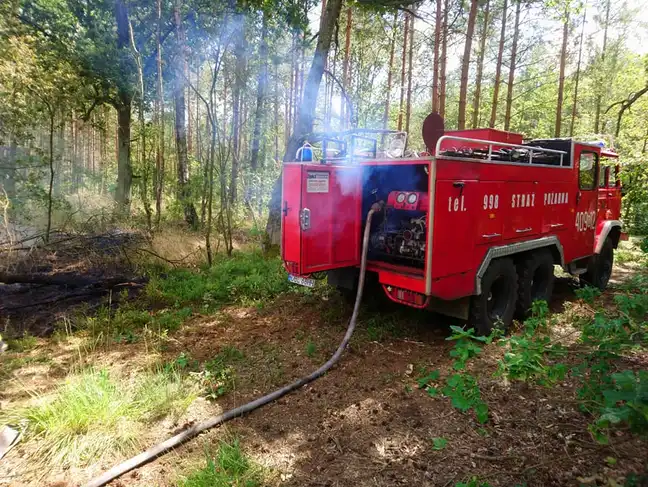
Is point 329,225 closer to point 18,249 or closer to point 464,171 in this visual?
point 464,171

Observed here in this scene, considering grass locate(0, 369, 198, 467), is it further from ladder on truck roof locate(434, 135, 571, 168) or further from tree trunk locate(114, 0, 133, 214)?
tree trunk locate(114, 0, 133, 214)

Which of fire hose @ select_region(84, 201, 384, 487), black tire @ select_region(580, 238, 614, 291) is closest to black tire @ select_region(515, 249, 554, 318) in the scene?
black tire @ select_region(580, 238, 614, 291)

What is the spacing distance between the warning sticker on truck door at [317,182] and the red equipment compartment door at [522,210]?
2227 millimetres

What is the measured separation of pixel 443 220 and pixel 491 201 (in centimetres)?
96

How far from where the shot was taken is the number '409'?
471 centimetres

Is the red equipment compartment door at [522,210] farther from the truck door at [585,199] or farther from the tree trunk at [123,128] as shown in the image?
the tree trunk at [123,128]

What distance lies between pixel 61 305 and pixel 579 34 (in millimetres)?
24371

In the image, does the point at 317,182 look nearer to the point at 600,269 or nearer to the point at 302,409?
the point at 302,409

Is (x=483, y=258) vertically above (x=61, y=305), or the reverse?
(x=483, y=258)

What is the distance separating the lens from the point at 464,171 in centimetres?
438

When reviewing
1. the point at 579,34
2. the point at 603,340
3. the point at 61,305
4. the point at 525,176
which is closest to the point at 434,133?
the point at 525,176

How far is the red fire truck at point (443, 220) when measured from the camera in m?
4.35

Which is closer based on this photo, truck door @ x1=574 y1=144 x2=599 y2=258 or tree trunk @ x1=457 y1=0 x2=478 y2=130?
truck door @ x1=574 y1=144 x2=599 y2=258

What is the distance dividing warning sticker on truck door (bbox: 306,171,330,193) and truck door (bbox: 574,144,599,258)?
4.18 metres
